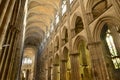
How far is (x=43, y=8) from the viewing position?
63.4ft

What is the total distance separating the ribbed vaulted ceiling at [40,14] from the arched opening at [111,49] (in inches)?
349

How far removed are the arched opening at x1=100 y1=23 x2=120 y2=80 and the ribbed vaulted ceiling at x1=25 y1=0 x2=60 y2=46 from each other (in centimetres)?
888

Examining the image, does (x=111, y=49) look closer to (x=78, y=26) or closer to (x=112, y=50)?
(x=112, y=50)

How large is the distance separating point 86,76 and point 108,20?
22.9 feet

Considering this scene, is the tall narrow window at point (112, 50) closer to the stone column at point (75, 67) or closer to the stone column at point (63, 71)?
the stone column at point (75, 67)

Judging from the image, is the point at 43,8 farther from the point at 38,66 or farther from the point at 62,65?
the point at 38,66

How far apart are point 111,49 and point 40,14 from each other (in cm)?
1398

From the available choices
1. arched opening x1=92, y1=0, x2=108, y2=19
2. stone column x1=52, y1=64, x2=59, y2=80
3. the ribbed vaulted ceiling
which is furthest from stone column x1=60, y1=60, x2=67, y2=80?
the ribbed vaulted ceiling

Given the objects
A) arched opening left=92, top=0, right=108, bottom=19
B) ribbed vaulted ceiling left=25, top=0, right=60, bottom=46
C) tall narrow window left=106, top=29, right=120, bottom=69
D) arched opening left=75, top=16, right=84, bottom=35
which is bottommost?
tall narrow window left=106, top=29, right=120, bottom=69

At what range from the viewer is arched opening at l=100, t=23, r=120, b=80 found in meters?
9.37

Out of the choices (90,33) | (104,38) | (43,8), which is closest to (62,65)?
(104,38)

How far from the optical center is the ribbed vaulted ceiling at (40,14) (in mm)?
17725

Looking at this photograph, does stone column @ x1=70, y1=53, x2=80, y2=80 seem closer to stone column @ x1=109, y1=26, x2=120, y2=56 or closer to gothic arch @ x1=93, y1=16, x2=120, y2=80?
gothic arch @ x1=93, y1=16, x2=120, y2=80

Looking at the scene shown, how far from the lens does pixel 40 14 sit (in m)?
20.6
